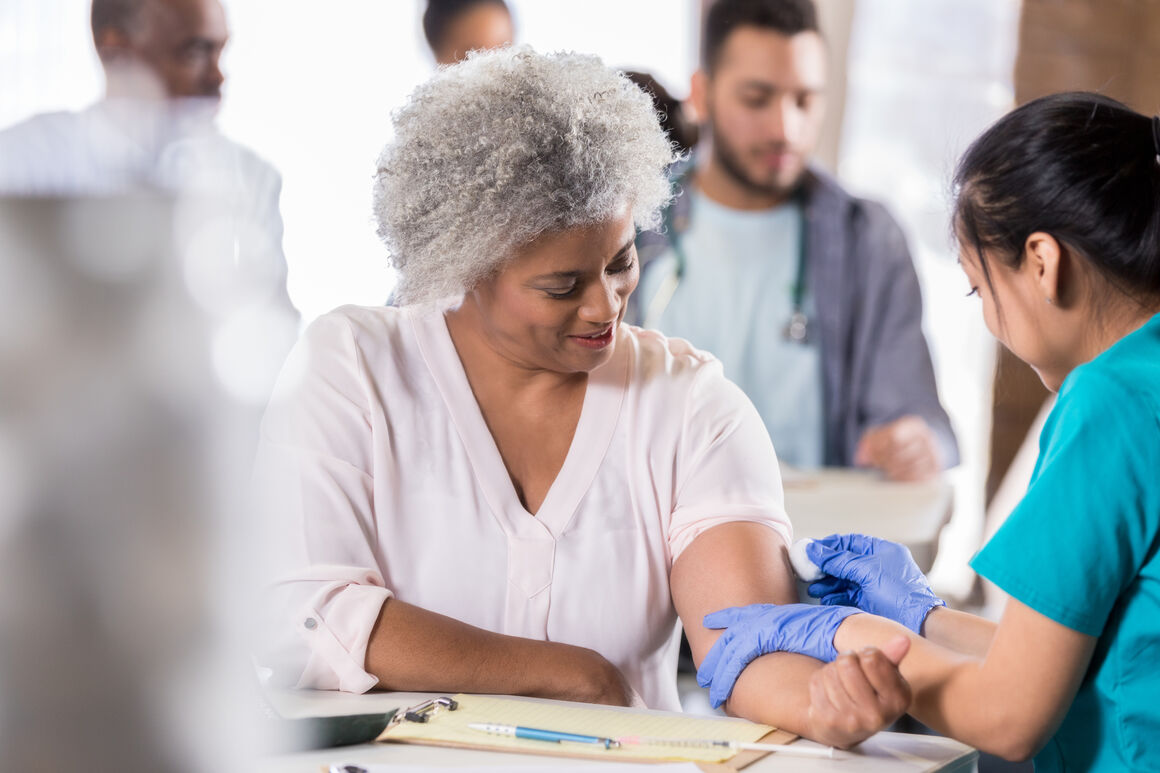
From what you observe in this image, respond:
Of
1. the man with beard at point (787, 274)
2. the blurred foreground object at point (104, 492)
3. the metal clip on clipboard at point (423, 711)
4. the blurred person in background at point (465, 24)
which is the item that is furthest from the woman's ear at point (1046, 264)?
the blurred person in background at point (465, 24)

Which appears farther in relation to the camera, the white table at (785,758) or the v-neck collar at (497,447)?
the v-neck collar at (497,447)

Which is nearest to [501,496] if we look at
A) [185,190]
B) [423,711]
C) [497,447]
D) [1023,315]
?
[497,447]

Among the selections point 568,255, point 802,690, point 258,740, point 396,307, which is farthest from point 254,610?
point 396,307

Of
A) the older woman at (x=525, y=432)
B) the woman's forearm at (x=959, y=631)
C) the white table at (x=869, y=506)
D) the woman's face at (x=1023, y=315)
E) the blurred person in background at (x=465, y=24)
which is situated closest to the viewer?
the woman's face at (x=1023, y=315)

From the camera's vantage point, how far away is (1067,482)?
795 millimetres

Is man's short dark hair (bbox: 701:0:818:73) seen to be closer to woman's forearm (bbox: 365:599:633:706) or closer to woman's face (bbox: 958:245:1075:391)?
woman's face (bbox: 958:245:1075:391)

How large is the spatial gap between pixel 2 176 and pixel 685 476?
3.06ft

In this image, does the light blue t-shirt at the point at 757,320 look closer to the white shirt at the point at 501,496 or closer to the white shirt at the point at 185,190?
the white shirt at the point at 501,496

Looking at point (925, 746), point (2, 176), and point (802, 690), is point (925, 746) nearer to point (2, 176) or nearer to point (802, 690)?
point (802, 690)

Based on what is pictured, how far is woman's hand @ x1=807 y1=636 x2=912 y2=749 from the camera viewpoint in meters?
0.81

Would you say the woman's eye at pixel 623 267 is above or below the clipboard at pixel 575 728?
above

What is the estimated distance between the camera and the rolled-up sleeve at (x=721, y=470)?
1.16m

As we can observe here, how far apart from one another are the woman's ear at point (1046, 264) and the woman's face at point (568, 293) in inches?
17.3

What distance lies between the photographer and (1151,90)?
10.4ft
